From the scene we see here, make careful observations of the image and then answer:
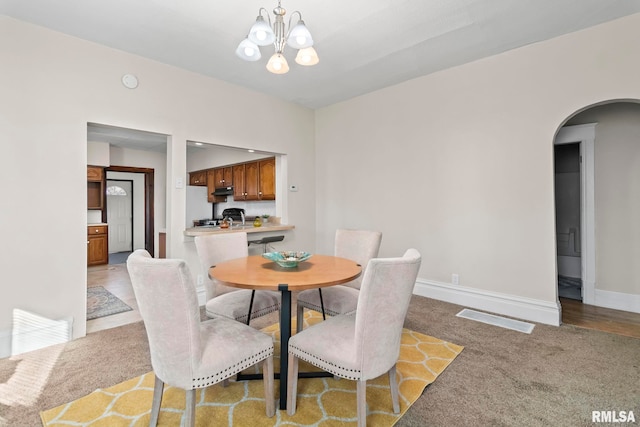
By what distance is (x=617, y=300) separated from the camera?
11.0ft

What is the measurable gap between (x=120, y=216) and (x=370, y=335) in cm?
826

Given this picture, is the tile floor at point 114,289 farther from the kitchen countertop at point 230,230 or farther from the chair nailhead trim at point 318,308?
the chair nailhead trim at point 318,308

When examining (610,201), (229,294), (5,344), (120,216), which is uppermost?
(610,201)

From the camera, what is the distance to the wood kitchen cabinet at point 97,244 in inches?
230

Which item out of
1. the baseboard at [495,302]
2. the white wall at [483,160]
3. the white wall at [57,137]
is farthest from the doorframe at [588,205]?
the white wall at [57,137]

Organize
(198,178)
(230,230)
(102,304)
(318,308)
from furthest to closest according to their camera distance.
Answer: (198,178) < (230,230) < (102,304) < (318,308)

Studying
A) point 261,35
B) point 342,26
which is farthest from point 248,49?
point 342,26

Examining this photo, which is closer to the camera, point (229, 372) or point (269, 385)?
point (229, 372)

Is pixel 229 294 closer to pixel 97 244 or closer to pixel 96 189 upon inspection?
pixel 97 244

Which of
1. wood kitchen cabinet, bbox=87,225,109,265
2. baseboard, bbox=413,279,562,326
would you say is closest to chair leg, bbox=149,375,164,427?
baseboard, bbox=413,279,562,326

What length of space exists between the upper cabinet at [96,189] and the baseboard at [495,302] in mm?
6177

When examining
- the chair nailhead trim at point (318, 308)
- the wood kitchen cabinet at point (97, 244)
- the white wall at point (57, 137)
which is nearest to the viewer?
the chair nailhead trim at point (318, 308)

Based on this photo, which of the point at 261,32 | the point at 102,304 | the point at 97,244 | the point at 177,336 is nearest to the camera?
the point at 177,336

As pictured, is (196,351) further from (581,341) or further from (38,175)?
(581,341)
